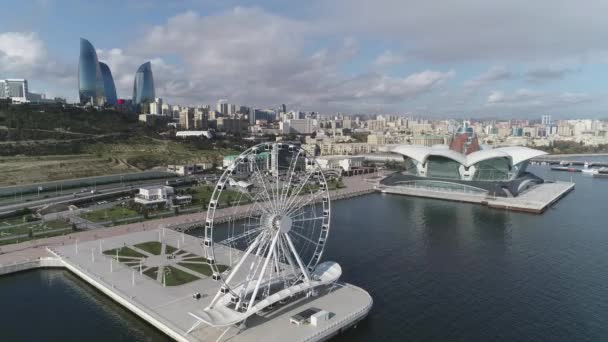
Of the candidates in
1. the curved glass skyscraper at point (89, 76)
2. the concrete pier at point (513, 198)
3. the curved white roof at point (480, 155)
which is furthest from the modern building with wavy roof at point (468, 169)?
Result: the curved glass skyscraper at point (89, 76)

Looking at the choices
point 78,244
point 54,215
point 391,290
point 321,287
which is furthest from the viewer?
point 54,215

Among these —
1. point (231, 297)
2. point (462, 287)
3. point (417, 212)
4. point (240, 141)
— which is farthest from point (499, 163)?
point (240, 141)

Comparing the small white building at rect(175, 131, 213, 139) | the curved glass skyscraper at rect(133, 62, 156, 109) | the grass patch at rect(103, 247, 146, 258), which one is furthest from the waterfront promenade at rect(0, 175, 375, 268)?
the curved glass skyscraper at rect(133, 62, 156, 109)

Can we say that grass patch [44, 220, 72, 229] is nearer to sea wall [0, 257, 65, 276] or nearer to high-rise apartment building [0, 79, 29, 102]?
sea wall [0, 257, 65, 276]

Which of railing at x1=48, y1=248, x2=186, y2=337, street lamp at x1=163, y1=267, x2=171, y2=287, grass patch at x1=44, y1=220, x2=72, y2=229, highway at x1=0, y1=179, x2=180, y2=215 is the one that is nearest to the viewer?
railing at x1=48, y1=248, x2=186, y2=337

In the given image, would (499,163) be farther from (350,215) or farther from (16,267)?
(16,267)


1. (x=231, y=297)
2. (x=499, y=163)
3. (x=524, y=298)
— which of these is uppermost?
(x=499, y=163)

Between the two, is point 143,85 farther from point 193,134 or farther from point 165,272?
point 165,272

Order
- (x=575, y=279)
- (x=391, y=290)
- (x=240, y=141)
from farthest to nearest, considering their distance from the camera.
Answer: (x=240, y=141)
(x=575, y=279)
(x=391, y=290)
